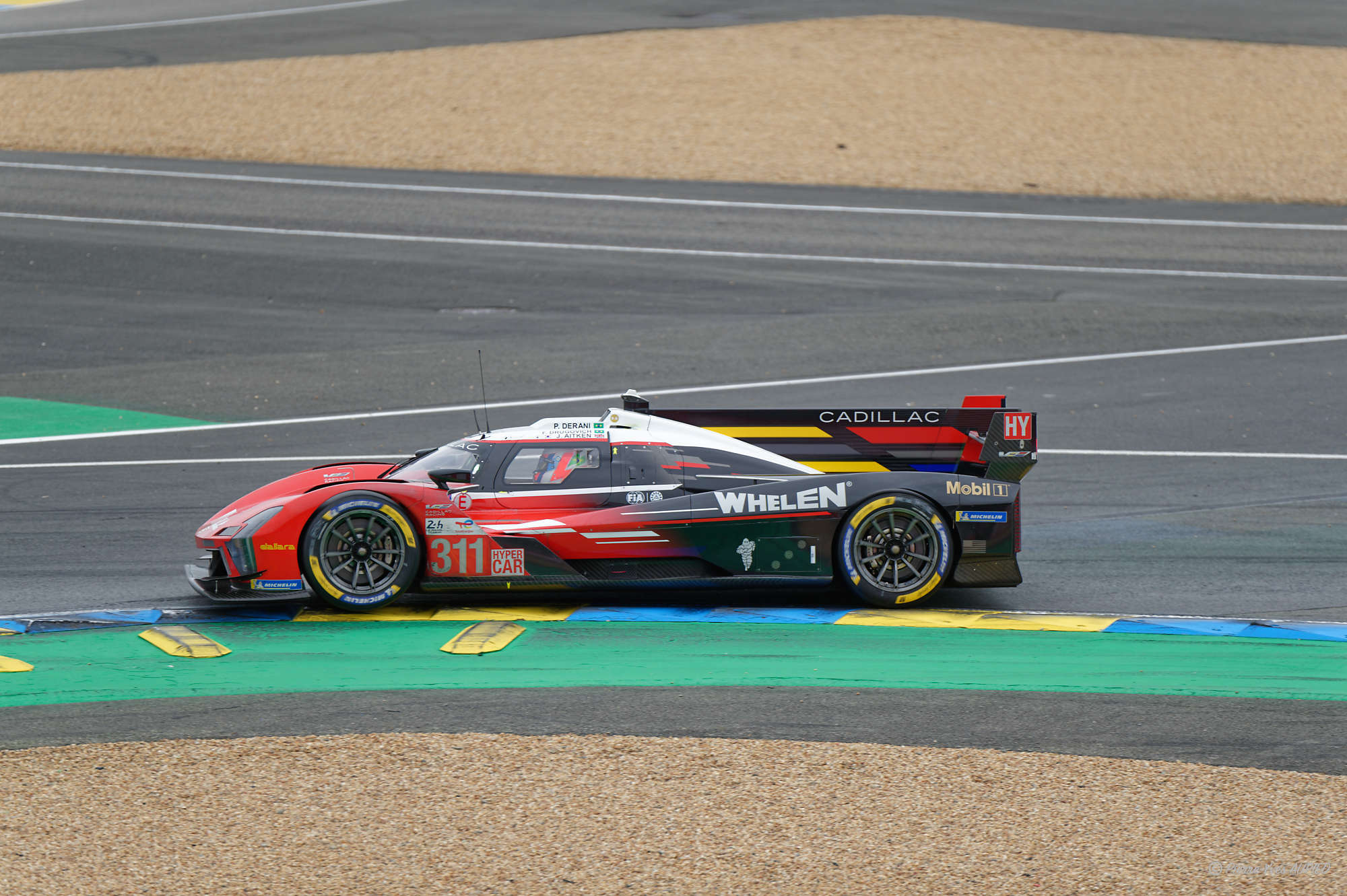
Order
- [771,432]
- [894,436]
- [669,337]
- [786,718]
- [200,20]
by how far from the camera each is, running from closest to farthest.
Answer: [786,718], [894,436], [771,432], [669,337], [200,20]

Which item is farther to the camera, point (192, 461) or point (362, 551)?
point (192, 461)

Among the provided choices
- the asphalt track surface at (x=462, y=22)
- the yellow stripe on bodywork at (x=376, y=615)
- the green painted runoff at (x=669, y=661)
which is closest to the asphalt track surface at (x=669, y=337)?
the green painted runoff at (x=669, y=661)

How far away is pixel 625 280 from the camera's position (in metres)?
22.9

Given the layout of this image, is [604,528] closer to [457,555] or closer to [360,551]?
[457,555]

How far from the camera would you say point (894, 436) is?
34.6 ft

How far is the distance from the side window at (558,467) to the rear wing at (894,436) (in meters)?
0.85

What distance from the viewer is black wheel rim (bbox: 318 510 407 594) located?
379 inches

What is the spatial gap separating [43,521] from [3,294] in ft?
36.3

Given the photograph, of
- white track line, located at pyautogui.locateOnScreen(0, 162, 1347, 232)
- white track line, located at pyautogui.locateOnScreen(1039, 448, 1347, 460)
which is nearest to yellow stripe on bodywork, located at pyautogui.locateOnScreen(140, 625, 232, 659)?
white track line, located at pyautogui.locateOnScreen(1039, 448, 1347, 460)

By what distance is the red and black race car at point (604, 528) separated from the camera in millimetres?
9648

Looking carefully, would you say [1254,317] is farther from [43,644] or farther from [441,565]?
[43,644]

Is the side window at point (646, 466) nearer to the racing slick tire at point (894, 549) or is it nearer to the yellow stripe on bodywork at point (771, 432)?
the yellow stripe on bodywork at point (771, 432)

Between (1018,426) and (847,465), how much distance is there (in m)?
1.27

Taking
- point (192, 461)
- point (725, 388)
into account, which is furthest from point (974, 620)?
point (192, 461)
